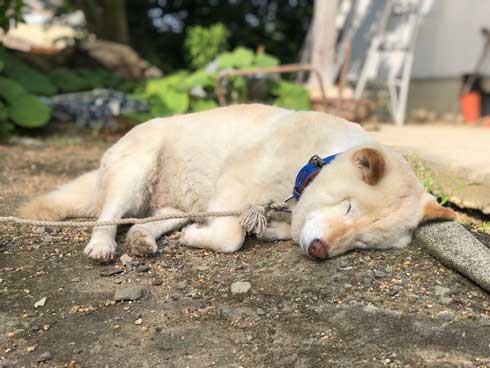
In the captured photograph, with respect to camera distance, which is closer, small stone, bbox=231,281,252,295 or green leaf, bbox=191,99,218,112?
small stone, bbox=231,281,252,295

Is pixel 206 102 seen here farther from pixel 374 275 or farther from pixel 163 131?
pixel 374 275

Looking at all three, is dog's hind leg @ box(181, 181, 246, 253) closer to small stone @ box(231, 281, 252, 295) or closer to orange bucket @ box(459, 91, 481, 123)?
small stone @ box(231, 281, 252, 295)

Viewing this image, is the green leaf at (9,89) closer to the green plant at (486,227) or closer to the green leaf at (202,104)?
the green leaf at (202,104)

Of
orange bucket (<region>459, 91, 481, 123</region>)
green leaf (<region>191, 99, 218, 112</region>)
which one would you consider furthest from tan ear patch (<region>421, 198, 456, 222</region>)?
orange bucket (<region>459, 91, 481, 123</region>)

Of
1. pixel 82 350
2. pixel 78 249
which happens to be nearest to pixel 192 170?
pixel 78 249

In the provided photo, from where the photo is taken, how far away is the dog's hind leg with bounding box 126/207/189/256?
3117mm

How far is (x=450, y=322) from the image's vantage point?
2375 millimetres

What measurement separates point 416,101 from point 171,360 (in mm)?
9774

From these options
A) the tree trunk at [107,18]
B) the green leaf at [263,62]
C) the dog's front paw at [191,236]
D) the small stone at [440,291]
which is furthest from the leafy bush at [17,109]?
the tree trunk at [107,18]

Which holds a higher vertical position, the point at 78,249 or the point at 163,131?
the point at 163,131

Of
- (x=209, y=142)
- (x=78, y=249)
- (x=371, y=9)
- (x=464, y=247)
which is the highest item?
(x=371, y=9)

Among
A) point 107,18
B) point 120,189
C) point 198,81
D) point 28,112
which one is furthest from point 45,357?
point 107,18

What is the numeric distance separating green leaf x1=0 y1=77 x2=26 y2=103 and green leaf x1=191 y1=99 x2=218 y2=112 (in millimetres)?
2304

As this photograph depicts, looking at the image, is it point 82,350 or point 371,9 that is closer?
point 82,350
